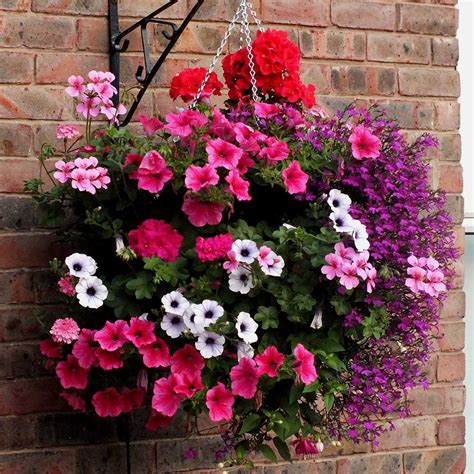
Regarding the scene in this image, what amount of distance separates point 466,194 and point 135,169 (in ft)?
3.84

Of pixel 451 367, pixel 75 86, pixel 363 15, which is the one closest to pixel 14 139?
pixel 75 86

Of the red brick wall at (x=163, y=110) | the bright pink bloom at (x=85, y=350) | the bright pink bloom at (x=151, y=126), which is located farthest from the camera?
the red brick wall at (x=163, y=110)

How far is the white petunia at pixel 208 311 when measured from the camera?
1.88 meters

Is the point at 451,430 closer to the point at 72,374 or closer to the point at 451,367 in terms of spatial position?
the point at 451,367

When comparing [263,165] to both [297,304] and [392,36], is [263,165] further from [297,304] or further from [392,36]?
[392,36]

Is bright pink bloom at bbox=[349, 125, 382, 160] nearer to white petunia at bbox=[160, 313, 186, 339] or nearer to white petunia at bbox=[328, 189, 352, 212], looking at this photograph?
white petunia at bbox=[328, 189, 352, 212]

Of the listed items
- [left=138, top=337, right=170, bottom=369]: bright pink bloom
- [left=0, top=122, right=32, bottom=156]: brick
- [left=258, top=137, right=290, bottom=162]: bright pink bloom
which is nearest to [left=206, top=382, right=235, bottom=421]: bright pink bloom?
[left=138, top=337, right=170, bottom=369]: bright pink bloom

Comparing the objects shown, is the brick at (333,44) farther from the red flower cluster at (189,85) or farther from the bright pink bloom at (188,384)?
the bright pink bloom at (188,384)

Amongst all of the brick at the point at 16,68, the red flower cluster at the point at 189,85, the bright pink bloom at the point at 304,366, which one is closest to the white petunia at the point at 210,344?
the bright pink bloom at the point at 304,366

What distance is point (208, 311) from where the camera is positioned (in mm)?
1886

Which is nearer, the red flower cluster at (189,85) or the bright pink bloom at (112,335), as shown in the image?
the bright pink bloom at (112,335)

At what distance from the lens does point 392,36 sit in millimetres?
Result: 2600

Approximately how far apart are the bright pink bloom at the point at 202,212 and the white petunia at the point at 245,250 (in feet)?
0.25

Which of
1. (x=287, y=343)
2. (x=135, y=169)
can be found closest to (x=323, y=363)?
(x=287, y=343)
